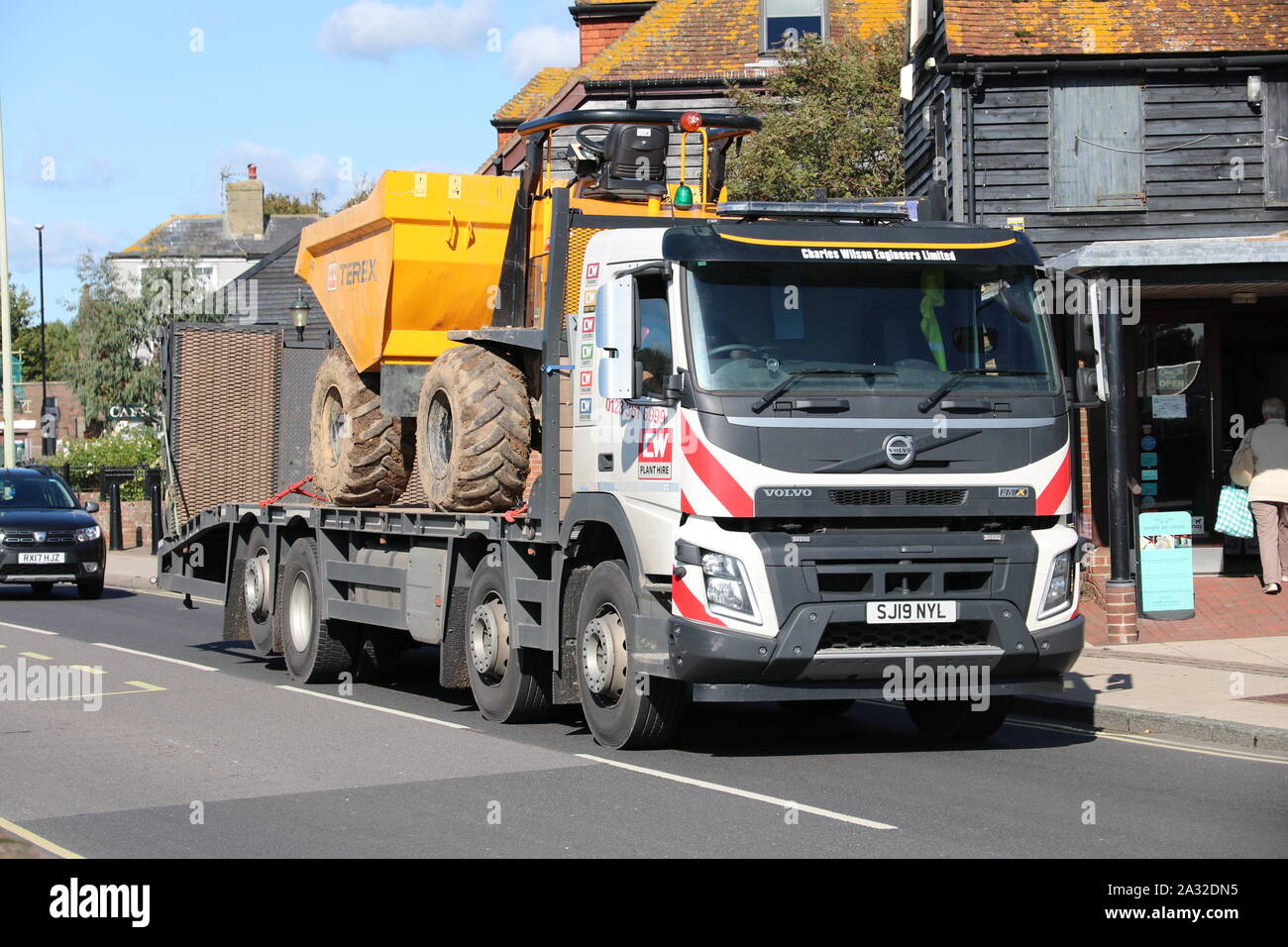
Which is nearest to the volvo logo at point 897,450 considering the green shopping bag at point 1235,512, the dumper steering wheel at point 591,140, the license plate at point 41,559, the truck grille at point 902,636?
the truck grille at point 902,636

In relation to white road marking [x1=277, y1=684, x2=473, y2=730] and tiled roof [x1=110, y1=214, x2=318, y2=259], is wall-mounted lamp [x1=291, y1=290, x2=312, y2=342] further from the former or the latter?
tiled roof [x1=110, y1=214, x2=318, y2=259]

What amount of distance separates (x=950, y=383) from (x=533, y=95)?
103 ft

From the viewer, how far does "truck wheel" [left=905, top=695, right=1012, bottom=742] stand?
34.0ft

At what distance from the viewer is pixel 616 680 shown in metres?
9.81

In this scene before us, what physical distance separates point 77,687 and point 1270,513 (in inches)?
442

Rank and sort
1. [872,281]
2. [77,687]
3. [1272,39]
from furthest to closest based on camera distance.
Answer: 1. [1272,39]
2. [77,687]
3. [872,281]

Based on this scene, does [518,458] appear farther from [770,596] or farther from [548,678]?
[770,596]

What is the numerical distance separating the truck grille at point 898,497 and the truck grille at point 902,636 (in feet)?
2.14

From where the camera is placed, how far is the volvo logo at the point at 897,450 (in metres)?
9.07

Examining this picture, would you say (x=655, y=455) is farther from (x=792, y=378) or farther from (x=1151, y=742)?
(x=1151, y=742)

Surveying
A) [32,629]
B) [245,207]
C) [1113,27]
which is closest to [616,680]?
[32,629]

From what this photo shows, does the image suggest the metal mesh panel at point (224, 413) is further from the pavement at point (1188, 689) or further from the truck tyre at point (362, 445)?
the pavement at point (1188, 689)
